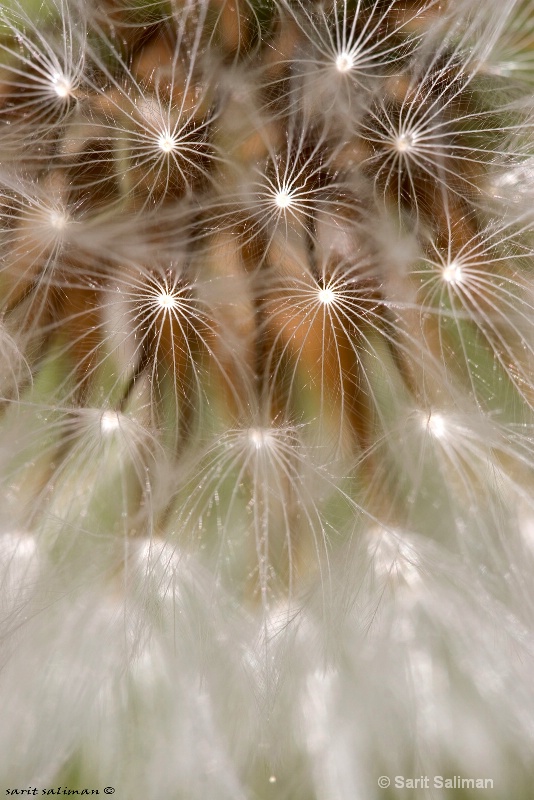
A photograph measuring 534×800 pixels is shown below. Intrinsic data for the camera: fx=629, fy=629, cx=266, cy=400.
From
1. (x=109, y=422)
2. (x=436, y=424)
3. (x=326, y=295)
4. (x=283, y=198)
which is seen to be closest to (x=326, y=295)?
(x=326, y=295)

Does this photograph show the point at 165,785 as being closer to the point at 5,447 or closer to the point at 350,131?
the point at 5,447

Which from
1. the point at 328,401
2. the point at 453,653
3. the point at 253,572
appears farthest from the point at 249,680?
the point at 328,401

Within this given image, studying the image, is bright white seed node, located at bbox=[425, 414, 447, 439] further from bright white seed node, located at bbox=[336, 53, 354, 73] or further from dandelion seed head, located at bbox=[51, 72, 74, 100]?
dandelion seed head, located at bbox=[51, 72, 74, 100]

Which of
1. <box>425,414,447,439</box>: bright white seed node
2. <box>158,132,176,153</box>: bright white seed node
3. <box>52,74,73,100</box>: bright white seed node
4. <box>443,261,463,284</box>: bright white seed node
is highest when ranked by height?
<box>52,74,73,100</box>: bright white seed node

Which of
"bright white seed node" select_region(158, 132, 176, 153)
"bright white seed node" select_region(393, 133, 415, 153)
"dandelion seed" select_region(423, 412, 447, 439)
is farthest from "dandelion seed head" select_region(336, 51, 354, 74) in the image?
"dandelion seed" select_region(423, 412, 447, 439)

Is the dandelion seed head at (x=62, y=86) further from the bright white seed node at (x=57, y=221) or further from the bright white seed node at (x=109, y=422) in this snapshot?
the bright white seed node at (x=109, y=422)

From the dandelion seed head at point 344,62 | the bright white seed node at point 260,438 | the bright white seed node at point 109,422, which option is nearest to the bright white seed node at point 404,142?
the dandelion seed head at point 344,62
